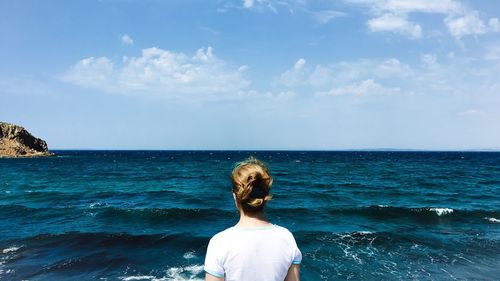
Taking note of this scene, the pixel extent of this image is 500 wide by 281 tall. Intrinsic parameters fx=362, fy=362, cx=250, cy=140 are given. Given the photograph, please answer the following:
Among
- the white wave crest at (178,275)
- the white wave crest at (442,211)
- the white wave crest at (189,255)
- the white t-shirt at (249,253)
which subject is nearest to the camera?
the white t-shirt at (249,253)

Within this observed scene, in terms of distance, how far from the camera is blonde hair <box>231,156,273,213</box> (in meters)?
2.75

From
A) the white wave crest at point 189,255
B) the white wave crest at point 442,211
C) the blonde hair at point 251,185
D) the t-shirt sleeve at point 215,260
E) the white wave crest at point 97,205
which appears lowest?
the white wave crest at point 189,255

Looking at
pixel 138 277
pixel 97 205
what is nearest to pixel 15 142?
pixel 97 205

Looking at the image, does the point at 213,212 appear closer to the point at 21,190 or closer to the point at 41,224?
the point at 41,224

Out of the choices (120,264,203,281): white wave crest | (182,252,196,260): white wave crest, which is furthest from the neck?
→ (182,252,196,260): white wave crest

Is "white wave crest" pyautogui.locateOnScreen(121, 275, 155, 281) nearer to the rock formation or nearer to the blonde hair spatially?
the blonde hair

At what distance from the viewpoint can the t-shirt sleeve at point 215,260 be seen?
2629 millimetres

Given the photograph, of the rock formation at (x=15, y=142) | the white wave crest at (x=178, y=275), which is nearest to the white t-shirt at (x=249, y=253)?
the white wave crest at (x=178, y=275)

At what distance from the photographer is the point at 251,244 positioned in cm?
263

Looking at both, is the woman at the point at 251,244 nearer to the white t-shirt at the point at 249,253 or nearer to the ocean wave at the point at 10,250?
the white t-shirt at the point at 249,253

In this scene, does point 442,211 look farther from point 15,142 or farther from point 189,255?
point 15,142

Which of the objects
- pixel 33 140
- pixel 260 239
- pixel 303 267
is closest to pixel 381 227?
pixel 303 267

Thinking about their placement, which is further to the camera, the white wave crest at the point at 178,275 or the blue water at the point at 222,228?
the blue water at the point at 222,228

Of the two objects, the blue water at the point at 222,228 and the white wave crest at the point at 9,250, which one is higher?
the blue water at the point at 222,228
